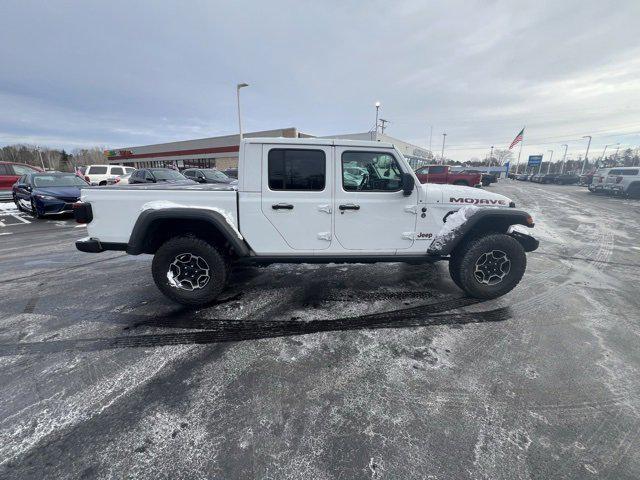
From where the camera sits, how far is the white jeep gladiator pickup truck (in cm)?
340

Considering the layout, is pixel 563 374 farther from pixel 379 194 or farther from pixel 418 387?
pixel 379 194

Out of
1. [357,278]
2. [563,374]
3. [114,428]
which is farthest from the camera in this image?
[357,278]

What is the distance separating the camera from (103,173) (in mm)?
17438

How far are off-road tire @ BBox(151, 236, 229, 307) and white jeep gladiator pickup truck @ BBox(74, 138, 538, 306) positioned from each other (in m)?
0.01

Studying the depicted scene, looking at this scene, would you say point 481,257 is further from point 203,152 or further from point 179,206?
point 203,152

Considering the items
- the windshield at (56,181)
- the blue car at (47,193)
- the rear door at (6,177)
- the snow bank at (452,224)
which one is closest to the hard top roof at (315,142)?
the snow bank at (452,224)

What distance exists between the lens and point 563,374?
251 cm

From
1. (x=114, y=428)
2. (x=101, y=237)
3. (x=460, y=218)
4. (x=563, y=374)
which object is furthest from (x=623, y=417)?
(x=101, y=237)

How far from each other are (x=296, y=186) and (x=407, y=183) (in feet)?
4.31

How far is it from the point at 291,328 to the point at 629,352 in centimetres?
330

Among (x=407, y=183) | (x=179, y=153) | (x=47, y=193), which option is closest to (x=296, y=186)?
(x=407, y=183)

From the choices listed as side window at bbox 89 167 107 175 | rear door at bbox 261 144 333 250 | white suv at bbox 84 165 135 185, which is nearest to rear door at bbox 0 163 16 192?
white suv at bbox 84 165 135 185

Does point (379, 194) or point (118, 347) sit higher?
point (379, 194)

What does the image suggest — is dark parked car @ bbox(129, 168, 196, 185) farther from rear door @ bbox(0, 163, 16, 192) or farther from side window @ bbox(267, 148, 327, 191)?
side window @ bbox(267, 148, 327, 191)
